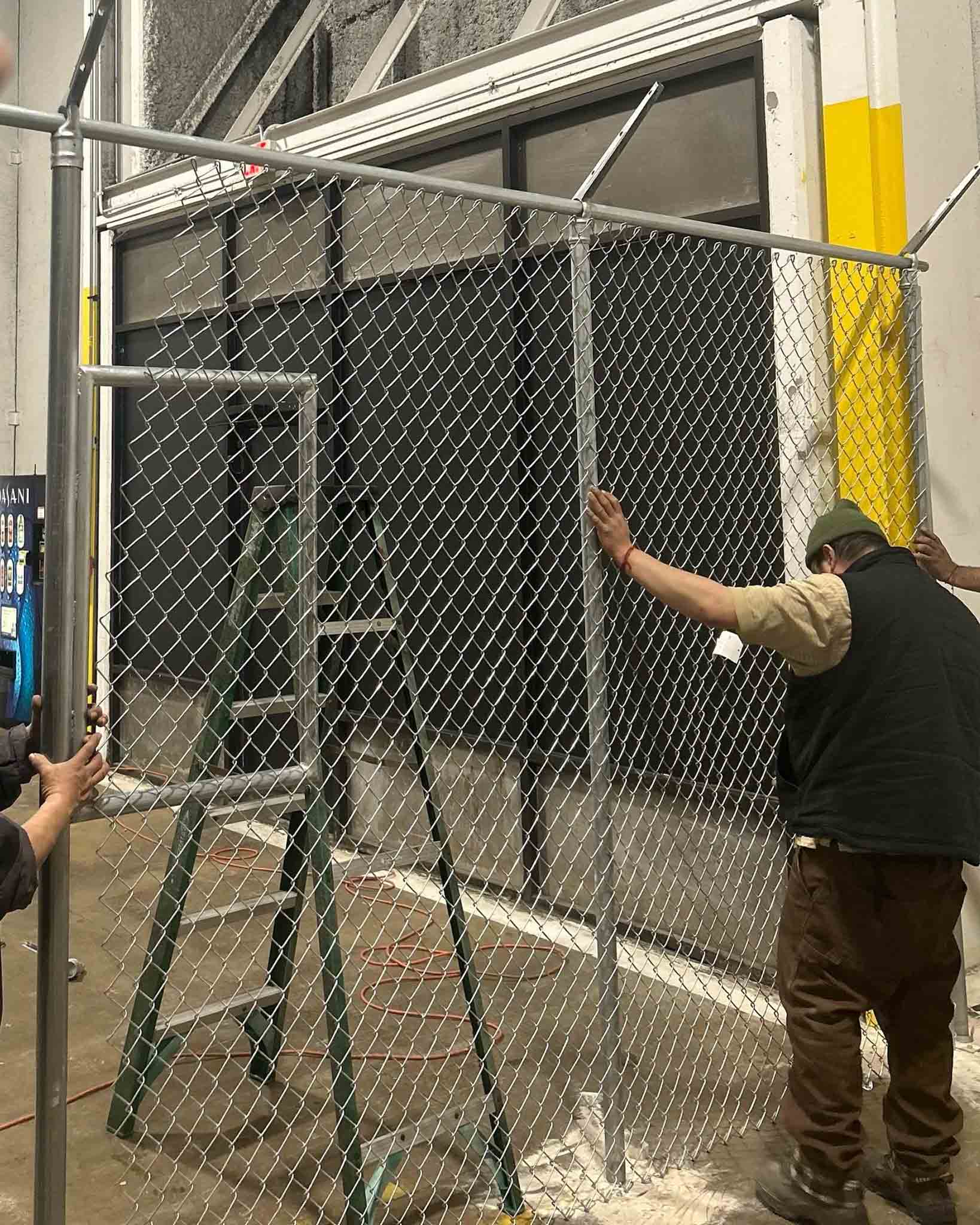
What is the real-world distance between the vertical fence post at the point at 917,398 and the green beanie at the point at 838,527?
89 cm

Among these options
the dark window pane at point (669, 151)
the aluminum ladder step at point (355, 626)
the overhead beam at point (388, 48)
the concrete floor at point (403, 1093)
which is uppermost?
the overhead beam at point (388, 48)

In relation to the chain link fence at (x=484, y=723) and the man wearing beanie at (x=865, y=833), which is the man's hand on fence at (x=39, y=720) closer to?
the chain link fence at (x=484, y=723)

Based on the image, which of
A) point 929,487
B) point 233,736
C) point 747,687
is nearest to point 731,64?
point 929,487

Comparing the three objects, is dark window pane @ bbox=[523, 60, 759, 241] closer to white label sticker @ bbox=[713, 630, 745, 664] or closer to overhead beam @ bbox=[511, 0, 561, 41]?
overhead beam @ bbox=[511, 0, 561, 41]

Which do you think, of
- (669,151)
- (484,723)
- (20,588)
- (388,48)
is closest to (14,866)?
(484,723)

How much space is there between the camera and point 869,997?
250cm

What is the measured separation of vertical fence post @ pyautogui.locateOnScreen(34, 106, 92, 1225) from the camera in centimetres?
182

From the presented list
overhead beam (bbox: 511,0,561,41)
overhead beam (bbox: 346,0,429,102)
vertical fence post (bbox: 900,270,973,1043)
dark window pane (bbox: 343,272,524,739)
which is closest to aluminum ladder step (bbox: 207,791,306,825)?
dark window pane (bbox: 343,272,524,739)

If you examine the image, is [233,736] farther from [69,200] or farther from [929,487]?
[69,200]

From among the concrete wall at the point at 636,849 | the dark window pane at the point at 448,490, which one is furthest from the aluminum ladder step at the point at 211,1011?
the dark window pane at the point at 448,490

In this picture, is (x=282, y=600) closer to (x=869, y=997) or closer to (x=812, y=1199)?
(x=869, y=997)

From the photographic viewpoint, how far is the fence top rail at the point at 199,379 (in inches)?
87.8

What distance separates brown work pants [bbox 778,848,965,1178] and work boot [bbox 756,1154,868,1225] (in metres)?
0.04

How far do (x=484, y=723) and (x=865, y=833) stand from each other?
221cm
